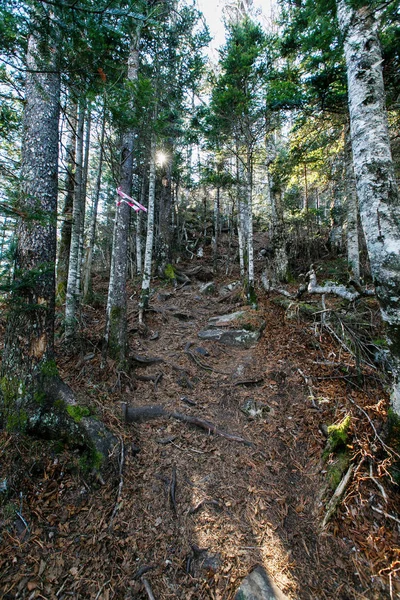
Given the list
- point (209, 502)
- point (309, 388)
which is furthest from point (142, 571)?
point (309, 388)

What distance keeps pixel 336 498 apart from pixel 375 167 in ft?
14.2

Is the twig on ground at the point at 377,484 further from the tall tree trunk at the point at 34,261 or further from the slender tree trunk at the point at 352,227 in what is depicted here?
the slender tree trunk at the point at 352,227

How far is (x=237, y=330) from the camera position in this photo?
7555 millimetres

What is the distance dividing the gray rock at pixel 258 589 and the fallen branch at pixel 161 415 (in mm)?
1744

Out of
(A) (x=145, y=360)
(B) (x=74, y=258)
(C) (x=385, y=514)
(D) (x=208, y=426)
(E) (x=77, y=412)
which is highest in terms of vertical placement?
(B) (x=74, y=258)

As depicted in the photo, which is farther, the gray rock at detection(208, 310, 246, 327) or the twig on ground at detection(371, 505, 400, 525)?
the gray rock at detection(208, 310, 246, 327)

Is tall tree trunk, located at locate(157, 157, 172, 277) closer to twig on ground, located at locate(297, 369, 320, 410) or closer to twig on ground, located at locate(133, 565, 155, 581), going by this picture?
twig on ground, located at locate(297, 369, 320, 410)

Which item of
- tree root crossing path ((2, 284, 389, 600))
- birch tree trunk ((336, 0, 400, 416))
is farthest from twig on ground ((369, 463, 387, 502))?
birch tree trunk ((336, 0, 400, 416))

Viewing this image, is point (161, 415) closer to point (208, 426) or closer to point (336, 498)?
point (208, 426)

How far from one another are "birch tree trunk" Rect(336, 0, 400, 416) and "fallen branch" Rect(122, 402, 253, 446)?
8.62ft

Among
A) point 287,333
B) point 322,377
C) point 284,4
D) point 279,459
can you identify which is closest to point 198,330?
point 287,333

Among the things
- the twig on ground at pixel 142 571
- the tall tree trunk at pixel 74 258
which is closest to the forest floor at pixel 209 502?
the twig on ground at pixel 142 571

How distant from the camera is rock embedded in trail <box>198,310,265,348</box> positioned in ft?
23.9

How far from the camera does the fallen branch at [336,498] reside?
306 centimetres
